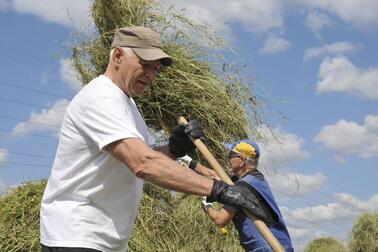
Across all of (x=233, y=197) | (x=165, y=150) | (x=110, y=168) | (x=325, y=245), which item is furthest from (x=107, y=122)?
Answer: (x=325, y=245)

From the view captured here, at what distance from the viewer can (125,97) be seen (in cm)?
196

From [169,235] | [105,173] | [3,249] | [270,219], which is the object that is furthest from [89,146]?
[169,235]

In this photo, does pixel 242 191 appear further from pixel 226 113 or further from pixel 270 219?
pixel 226 113

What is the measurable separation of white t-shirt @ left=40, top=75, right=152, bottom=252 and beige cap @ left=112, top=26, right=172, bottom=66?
14 cm

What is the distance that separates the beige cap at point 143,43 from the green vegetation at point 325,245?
36.7 ft

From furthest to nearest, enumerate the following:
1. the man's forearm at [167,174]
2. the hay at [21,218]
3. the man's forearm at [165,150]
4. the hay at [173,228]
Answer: the hay at [173,228]
the hay at [21,218]
the man's forearm at [165,150]
the man's forearm at [167,174]

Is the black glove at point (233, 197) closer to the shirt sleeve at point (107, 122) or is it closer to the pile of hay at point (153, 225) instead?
the shirt sleeve at point (107, 122)

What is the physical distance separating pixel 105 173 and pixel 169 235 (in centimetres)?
266

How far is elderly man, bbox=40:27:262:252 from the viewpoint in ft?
5.86

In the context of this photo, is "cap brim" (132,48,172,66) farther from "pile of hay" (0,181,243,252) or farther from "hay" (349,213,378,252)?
"hay" (349,213,378,252)

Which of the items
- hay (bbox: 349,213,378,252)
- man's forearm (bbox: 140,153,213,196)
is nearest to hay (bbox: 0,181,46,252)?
man's forearm (bbox: 140,153,213,196)

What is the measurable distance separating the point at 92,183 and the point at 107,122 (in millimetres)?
209

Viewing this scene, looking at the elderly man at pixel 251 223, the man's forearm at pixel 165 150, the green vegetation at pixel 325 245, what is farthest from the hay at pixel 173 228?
the green vegetation at pixel 325 245

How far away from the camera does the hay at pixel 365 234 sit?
38.5 ft
